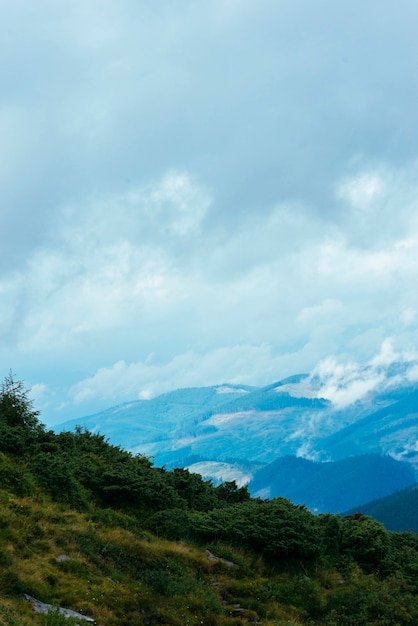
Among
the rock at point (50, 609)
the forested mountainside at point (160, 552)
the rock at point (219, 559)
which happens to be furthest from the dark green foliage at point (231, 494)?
the rock at point (50, 609)

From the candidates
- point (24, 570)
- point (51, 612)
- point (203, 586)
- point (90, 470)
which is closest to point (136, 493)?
point (90, 470)

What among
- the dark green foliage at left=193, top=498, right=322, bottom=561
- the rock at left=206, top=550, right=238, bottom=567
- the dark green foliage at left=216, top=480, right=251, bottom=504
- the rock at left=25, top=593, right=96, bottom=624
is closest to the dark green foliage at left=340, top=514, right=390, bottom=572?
the dark green foliage at left=193, top=498, right=322, bottom=561

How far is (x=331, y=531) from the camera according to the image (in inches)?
1185

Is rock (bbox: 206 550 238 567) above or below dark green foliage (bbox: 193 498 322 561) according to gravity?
below

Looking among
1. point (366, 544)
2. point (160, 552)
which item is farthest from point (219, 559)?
point (366, 544)

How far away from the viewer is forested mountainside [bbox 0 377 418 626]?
18.6 metres

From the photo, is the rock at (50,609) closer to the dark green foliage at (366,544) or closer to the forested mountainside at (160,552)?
the forested mountainside at (160,552)

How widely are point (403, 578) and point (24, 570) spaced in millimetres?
18063

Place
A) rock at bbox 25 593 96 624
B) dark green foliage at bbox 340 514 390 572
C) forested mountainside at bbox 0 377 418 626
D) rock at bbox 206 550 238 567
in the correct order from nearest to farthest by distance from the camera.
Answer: rock at bbox 25 593 96 624 < forested mountainside at bbox 0 377 418 626 < rock at bbox 206 550 238 567 < dark green foliage at bbox 340 514 390 572

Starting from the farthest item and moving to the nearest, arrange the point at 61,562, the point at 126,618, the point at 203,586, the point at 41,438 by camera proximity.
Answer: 1. the point at 41,438
2. the point at 203,586
3. the point at 61,562
4. the point at 126,618

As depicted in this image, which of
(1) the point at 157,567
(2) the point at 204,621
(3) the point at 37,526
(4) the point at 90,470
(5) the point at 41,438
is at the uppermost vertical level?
(5) the point at 41,438

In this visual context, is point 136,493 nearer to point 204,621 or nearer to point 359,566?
point 204,621

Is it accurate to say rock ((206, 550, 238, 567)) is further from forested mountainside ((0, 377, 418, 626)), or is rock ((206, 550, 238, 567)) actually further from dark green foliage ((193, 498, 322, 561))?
dark green foliage ((193, 498, 322, 561))

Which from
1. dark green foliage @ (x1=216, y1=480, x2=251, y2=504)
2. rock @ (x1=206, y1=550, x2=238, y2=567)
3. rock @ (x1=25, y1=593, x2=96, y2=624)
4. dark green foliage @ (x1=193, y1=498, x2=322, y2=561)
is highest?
dark green foliage @ (x1=216, y1=480, x2=251, y2=504)
